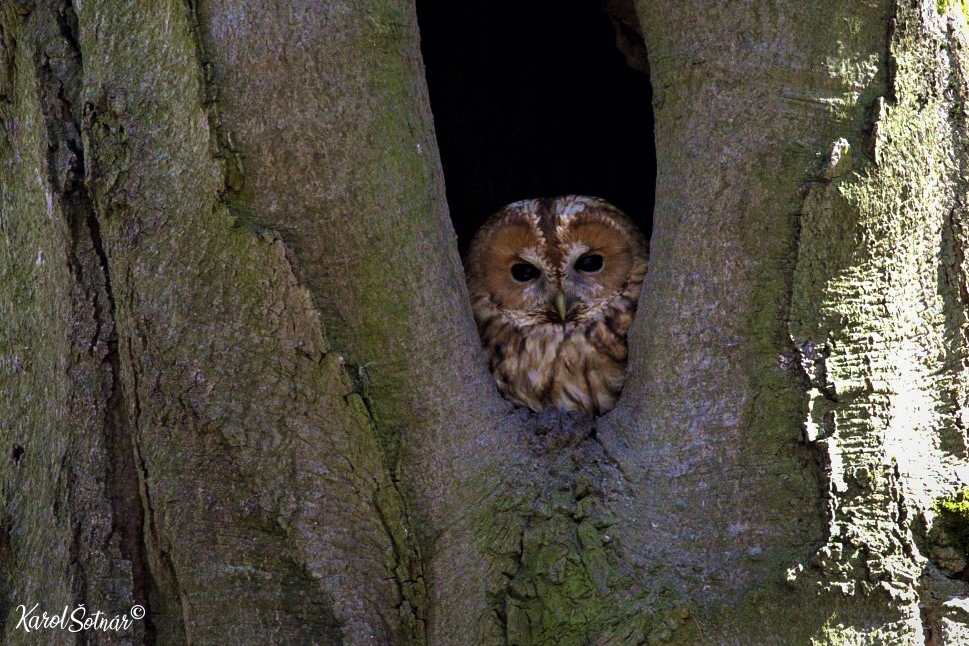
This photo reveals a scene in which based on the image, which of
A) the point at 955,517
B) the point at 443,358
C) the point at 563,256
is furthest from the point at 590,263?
the point at 955,517

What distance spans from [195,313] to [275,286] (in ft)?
0.44

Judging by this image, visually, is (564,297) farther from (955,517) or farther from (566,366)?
(955,517)

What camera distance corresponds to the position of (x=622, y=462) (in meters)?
1.57

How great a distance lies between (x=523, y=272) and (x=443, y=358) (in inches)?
45.7

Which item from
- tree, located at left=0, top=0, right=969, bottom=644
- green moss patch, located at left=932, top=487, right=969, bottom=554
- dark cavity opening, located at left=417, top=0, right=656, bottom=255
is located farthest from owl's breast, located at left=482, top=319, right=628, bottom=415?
green moss patch, located at left=932, top=487, right=969, bottom=554

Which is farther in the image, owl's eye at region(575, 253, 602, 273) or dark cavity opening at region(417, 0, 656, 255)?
dark cavity opening at region(417, 0, 656, 255)

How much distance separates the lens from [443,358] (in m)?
1.57

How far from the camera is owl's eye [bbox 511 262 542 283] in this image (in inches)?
106

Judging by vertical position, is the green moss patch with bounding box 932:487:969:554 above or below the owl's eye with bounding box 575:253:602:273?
below

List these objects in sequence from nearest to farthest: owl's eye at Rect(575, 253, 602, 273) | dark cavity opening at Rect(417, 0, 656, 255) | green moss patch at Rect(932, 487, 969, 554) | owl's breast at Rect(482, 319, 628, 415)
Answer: green moss patch at Rect(932, 487, 969, 554), owl's breast at Rect(482, 319, 628, 415), owl's eye at Rect(575, 253, 602, 273), dark cavity opening at Rect(417, 0, 656, 255)

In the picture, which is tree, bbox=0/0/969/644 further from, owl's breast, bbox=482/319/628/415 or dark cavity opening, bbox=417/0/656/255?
dark cavity opening, bbox=417/0/656/255

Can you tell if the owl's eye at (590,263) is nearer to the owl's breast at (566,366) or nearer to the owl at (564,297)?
the owl at (564,297)

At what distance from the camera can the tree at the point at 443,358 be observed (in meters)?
1.45

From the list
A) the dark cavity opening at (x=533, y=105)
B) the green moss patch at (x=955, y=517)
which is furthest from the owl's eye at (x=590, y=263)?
the green moss patch at (x=955, y=517)
